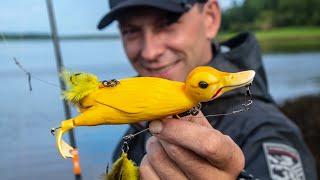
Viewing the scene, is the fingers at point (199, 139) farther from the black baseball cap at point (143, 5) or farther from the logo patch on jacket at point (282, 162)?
the black baseball cap at point (143, 5)

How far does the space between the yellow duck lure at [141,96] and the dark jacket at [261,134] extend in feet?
2.53

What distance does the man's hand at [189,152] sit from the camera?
1.18m

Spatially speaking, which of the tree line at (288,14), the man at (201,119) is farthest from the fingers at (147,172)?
the tree line at (288,14)

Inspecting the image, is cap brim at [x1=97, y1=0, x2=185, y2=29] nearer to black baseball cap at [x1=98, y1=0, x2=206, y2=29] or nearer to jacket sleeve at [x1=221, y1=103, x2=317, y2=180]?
black baseball cap at [x1=98, y1=0, x2=206, y2=29]

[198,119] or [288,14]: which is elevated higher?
[198,119]

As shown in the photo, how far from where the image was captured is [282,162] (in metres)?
2.01

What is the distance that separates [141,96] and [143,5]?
5.32ft

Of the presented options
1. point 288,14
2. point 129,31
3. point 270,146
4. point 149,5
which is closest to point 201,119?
point 270,146

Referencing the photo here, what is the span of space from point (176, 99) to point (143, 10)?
1.74m

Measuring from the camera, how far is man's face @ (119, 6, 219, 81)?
2.72m

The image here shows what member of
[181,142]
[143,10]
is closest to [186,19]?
[143,10]

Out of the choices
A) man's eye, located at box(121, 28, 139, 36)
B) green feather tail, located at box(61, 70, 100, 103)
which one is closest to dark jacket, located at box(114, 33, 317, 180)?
man's eye, located at box(121, 28, 139, 36)

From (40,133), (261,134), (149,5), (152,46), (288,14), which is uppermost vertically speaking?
(149,5)

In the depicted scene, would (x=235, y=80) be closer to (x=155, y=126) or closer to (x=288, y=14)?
(x=155, y=126)
